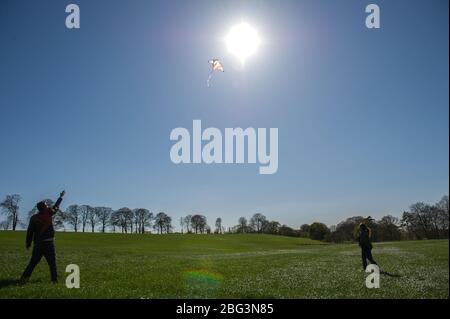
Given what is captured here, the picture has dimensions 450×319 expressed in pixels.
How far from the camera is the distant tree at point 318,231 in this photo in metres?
193

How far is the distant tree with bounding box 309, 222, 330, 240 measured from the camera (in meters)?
193

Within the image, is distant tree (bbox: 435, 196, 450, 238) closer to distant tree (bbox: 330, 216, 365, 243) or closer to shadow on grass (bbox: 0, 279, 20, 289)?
distant tree (bbox: 330, 216, 365, 243)

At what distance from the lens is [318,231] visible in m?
193

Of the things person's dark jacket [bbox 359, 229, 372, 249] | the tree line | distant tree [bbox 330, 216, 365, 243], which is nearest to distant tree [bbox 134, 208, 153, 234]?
the tree line

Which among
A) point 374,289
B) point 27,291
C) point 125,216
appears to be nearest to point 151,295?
point 27,291

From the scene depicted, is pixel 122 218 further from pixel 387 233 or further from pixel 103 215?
pixel 387 233

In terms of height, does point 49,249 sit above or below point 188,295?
above

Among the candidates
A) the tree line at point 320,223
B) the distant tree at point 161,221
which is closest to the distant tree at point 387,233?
the tree line at point 320,223

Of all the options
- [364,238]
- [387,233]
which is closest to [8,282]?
[364,238]

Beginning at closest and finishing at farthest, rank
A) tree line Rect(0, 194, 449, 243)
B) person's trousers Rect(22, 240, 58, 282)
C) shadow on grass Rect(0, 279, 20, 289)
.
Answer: shadow on grass Rect(0, 279, 20, 289), person's trousers Rect(22, 240, 58, 282), tree line Rect(0, 194, 449, 243)
